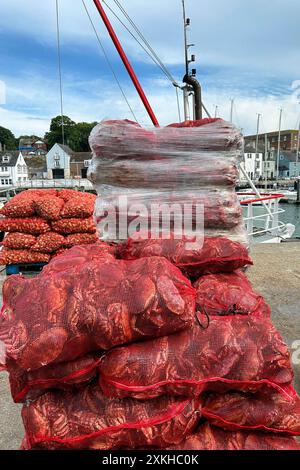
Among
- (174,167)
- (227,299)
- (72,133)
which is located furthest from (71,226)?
(72,133)

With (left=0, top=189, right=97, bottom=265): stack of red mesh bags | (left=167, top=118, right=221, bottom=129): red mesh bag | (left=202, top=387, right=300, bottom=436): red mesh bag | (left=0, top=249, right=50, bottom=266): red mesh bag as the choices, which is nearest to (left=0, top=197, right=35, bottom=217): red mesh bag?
(left=0, top=189, right=97, bottom=265): stack of red mesh bags

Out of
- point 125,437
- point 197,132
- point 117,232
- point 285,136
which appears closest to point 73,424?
point 125,437


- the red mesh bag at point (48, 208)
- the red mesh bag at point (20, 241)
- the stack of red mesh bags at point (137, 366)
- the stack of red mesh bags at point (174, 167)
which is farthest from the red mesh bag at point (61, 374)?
the red mesh bag at point (20, 241)

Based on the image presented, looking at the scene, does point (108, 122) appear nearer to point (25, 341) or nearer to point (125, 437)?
point (25, 341)

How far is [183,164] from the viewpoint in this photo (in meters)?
3.13

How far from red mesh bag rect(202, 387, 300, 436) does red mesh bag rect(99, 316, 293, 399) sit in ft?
0.22

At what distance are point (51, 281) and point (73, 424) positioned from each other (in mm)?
716

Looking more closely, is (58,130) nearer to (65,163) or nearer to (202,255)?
(65,163)

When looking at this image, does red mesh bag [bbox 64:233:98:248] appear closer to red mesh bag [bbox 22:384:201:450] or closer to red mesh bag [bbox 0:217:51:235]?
red mesh bag [bbox 0:217:51:235]

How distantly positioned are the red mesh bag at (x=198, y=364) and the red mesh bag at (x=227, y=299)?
251 millimetres

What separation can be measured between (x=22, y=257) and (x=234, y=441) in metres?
5.20

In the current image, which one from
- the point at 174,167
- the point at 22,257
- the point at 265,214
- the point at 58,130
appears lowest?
the point at 22,257

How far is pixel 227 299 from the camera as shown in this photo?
7.41ft

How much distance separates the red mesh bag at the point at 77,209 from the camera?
20.6 ft
